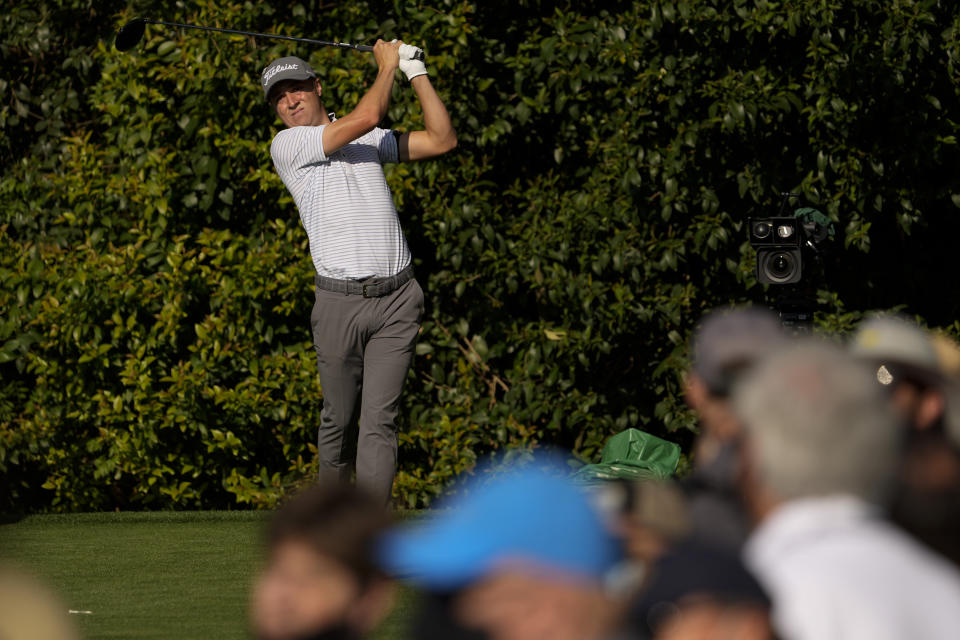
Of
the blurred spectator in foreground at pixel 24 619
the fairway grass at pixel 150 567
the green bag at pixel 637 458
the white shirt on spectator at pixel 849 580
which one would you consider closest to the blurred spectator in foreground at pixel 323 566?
the blurred spectator in foreground at pixel 24 619

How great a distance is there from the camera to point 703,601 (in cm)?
172

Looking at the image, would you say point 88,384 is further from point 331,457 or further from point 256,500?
point 331,457

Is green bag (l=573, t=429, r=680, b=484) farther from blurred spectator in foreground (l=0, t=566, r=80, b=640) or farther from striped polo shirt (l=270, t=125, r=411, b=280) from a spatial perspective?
blurred spectator in foreground (l=0, t=566, r=80, b=640)

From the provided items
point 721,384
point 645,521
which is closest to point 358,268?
point 721,384

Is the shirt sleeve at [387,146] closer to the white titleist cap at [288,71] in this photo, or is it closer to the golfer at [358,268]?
the golfer at [358,268]

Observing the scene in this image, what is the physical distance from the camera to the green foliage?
7820 mm

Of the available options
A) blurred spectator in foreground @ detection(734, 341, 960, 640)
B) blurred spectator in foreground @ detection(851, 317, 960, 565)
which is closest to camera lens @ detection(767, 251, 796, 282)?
blurred spectator in foreground @ detection(851, 317, 960, 565)

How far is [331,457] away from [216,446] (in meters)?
2.49

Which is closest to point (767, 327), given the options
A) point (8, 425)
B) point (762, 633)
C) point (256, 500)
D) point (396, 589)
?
point (762, 633)

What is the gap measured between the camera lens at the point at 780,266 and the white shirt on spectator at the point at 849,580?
5568 millimetres

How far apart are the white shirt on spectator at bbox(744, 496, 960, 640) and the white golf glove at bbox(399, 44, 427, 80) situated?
407 cm

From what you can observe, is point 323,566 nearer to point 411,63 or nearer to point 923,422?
point 923,422

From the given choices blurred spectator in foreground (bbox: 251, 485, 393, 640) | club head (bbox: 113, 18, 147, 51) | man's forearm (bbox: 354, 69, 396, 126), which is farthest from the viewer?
club head (bbox: 113, 18, 147, 51)

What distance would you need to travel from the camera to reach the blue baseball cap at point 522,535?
5.64 feet
